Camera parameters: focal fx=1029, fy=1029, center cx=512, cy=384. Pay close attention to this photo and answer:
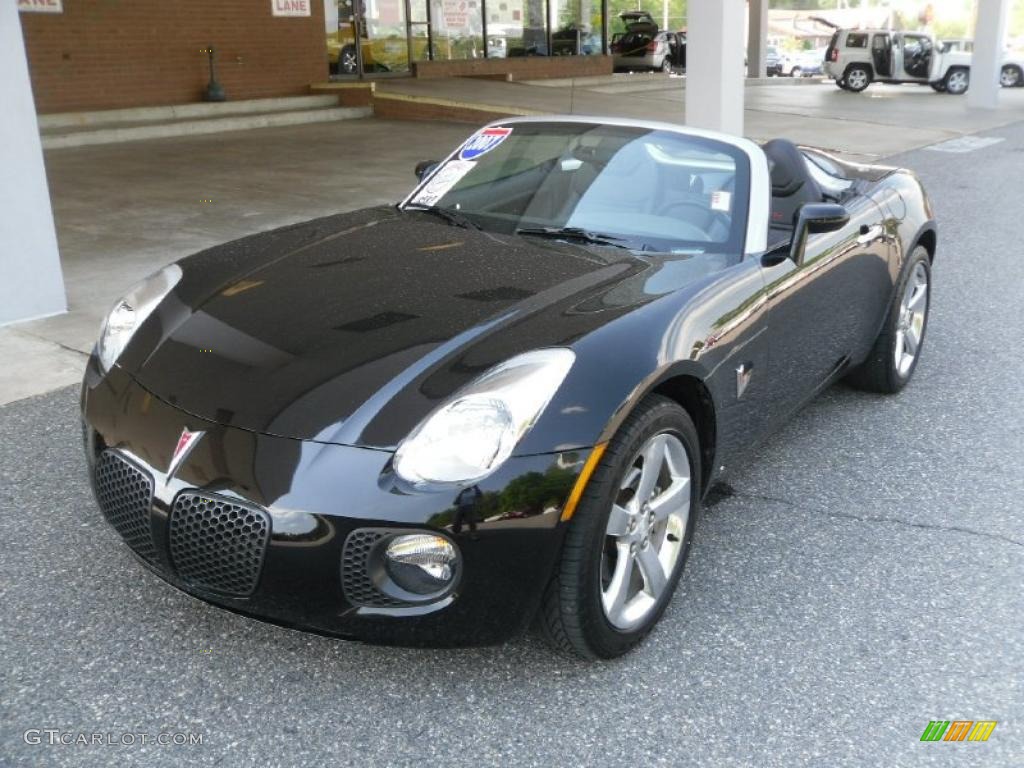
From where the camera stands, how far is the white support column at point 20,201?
554 centimetres

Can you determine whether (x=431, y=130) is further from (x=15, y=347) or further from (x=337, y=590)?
(x=337, y=590)

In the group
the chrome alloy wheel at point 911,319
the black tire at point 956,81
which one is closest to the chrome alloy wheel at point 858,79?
the black tire at point 956,81

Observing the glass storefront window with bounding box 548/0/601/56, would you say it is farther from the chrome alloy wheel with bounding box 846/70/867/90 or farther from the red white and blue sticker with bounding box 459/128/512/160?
the red white and blue sticker with bounding box 459/128/512/160

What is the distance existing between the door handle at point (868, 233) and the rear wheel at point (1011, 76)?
86.9 feet

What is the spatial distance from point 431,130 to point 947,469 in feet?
41.6

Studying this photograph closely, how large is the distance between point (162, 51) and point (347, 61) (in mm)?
4323

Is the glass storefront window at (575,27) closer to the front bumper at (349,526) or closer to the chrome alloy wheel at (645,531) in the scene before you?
the chrome alloy wheel at (645,531)

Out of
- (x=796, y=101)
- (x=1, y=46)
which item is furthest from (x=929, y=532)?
(x=796, y=101)

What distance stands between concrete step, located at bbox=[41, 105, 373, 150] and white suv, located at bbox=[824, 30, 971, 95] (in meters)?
13.8

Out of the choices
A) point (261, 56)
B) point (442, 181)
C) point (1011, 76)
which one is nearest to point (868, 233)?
point (442, 181)

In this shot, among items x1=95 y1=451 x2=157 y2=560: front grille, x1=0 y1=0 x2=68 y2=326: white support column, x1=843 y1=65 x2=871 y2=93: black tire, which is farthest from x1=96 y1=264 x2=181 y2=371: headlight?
x1=843 y1=65 x2=871 y2=93: black tire

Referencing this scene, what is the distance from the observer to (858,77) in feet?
84.4

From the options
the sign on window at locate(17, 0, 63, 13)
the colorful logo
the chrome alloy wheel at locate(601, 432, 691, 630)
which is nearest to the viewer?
the colorful logo

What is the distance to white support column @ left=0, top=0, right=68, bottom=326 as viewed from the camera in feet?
18.2
